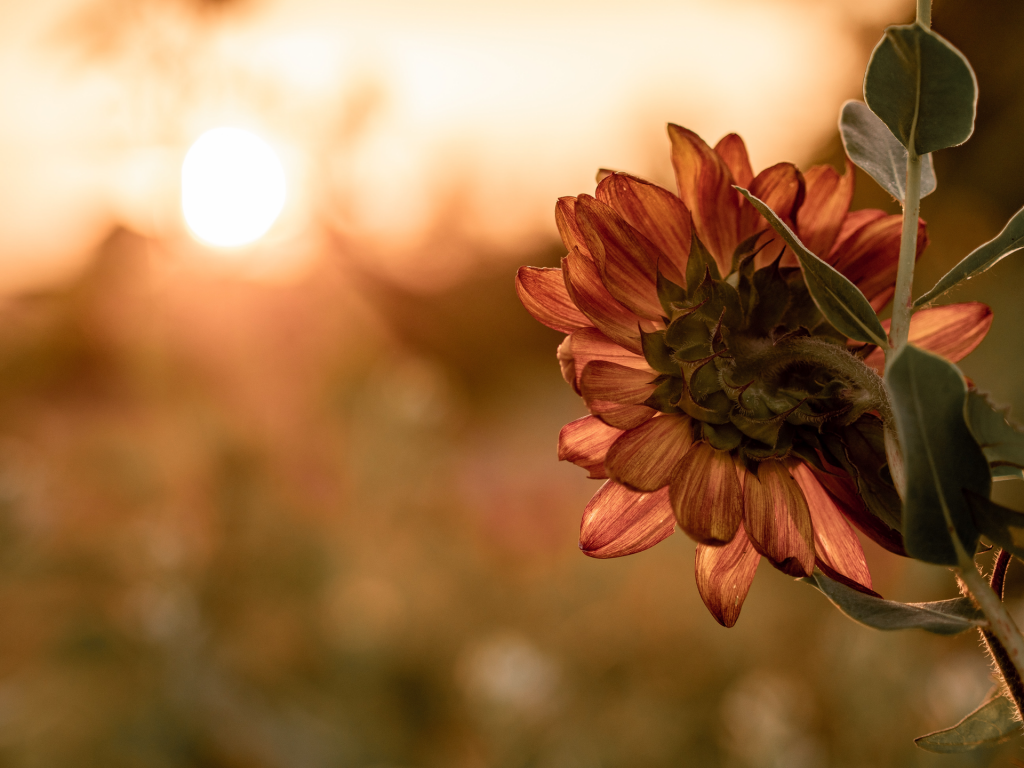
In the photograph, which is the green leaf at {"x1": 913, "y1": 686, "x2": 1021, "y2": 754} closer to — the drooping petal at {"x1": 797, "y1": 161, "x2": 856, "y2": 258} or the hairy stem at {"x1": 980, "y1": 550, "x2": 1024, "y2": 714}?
the hairy stem at {"x1": 980, "y1": 550, "x2": 1024, "y2": 714}

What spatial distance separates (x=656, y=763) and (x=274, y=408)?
1.47 metres

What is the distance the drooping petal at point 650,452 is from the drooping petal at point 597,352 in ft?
0.06

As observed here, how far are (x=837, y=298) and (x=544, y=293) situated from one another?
0.09m

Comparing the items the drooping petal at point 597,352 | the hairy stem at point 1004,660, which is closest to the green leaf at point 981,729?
the hairy stem at point 1004,660

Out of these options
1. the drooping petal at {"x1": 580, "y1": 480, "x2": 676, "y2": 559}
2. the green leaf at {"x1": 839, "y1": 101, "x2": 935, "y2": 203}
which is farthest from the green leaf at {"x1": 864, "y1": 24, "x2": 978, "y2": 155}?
the drooping petal at {"x1": 580, "y1": 480, "x2": 676, "y2": 559}

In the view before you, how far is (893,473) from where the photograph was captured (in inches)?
6.6

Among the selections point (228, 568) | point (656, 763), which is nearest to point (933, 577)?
point (656, 763)

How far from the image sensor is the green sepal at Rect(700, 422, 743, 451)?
0.22 meters

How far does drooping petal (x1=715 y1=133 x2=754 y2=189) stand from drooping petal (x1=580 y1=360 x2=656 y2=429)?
0.08m

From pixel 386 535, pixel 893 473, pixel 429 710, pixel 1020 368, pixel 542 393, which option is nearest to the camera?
pixel 893 473

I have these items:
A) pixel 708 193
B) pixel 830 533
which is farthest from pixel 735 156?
pixel 830 533

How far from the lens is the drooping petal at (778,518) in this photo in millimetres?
204

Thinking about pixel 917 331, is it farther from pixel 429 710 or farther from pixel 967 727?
pixel 429 710

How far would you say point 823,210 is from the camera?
25cm
